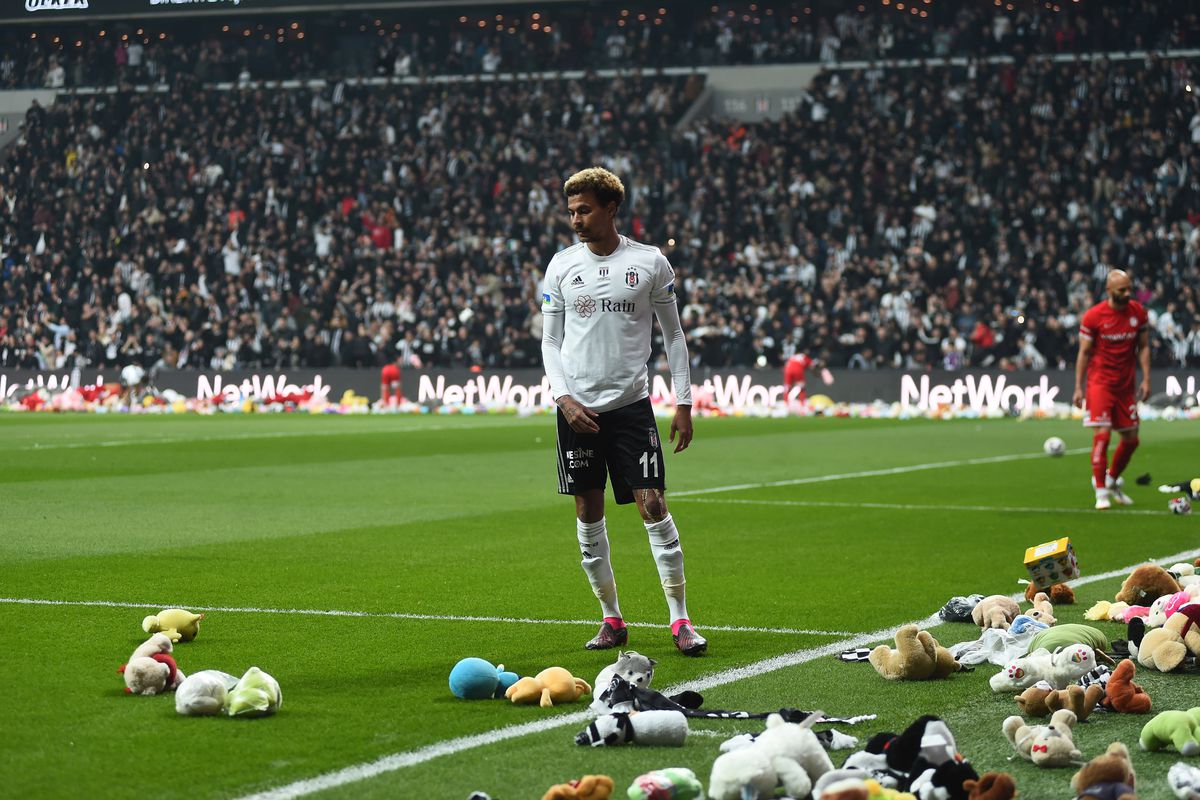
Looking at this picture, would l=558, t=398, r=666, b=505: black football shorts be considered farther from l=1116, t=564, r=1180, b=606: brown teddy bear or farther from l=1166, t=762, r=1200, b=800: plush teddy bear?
l=1166, t=762, r=1200, b=800: plush teddy bear

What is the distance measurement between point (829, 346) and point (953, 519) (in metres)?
23.9

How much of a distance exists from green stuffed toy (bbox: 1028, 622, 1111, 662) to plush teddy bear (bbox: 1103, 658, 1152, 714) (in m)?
0.55

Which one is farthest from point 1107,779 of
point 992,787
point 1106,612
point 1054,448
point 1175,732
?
point 1054,448

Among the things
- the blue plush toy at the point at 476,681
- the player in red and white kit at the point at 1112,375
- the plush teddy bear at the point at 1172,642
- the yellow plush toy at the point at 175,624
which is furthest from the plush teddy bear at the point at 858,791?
the player in red and white kit at the point at 1112,375

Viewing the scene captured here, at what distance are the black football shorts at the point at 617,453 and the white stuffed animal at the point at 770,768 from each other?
2.73 m

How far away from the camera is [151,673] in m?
6.10

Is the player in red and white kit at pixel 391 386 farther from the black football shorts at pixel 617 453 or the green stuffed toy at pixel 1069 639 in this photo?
the green stuffed toy at pixel 1069 639

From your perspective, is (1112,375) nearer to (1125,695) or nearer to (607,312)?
(607,312)

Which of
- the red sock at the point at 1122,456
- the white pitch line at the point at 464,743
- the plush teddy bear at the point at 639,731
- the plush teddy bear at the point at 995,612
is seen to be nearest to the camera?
the white pitch line at the point at 464,743

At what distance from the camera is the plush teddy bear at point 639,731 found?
5.32 meters

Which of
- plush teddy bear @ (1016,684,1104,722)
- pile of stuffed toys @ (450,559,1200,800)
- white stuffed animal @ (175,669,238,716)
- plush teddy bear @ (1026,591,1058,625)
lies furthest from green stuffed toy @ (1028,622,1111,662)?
white stuffed animal @ (175,669,238,716)

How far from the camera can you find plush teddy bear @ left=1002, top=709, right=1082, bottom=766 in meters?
4.99

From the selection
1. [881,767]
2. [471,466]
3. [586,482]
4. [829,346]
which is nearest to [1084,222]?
[829,346]

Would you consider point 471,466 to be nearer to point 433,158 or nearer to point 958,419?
→ point 958,419
